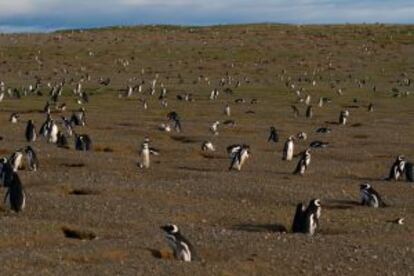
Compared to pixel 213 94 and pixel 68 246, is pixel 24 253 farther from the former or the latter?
pixel 213 94

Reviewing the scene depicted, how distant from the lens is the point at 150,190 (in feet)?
57.6

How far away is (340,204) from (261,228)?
3.01 m

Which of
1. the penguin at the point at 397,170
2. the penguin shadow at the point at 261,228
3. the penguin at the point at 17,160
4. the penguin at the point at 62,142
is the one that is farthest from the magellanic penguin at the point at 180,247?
the penguin at the point at 62,142

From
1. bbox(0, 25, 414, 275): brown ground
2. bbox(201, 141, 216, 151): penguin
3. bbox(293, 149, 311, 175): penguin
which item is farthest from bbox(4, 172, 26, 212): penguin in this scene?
bbox(201, 141, 216, 151): penguin

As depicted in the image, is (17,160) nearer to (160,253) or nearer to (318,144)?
(160,253)

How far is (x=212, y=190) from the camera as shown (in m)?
18.1

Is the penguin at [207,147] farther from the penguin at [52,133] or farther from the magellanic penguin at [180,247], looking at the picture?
the magellanic penguin at [180,247]

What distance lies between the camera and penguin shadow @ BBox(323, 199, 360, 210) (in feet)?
57.4

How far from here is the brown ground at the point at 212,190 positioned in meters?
12.7

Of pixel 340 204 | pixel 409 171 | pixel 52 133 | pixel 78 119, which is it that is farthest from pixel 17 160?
pixel 78 119

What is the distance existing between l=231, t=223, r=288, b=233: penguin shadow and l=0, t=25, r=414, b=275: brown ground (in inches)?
1.8

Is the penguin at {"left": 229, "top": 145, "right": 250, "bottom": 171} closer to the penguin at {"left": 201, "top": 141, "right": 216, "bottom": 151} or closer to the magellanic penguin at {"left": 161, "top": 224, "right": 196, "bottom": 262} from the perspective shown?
the penguin at {"left": 201, "top": 141, "right": 216, "bottom": 151}

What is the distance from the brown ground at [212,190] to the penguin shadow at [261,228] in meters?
0.05

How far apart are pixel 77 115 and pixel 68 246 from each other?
18795 mm
